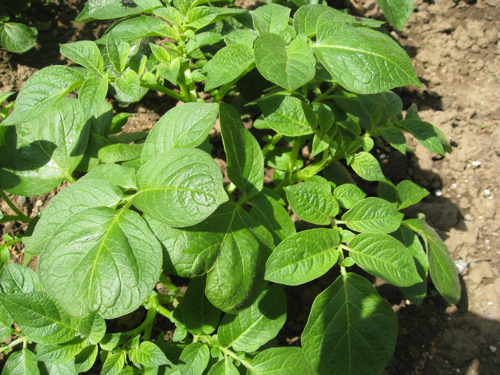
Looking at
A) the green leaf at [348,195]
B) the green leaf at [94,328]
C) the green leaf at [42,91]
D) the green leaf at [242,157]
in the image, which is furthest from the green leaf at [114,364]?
the green leaf at [348,195]

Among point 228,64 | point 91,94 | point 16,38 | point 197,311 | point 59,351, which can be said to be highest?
point 228,64

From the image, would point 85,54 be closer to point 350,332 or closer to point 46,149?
point 46,149

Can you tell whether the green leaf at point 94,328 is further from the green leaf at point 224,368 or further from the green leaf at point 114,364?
the green leaf at point 224,368

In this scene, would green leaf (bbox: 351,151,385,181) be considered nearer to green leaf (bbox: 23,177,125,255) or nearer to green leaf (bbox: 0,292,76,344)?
green leaf (bbox: 23,177,125,255)

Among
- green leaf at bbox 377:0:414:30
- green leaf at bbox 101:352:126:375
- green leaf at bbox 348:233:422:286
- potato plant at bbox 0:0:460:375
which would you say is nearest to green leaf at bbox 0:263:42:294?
potato plant at bbox 0:0:460:375

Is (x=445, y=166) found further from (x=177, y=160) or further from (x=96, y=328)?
(x=96, y=328)

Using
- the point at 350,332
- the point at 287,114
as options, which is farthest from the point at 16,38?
the point at 350,332
